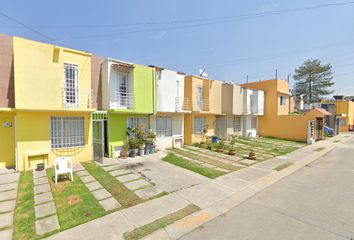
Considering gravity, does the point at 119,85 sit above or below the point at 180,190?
above

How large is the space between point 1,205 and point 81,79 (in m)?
7.23

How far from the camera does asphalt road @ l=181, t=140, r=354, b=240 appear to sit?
489 cm

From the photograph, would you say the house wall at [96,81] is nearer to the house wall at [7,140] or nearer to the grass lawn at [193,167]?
the house wall at [7,140]

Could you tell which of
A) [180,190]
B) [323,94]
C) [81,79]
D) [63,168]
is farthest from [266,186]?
[323,94]

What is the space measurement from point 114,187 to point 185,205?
3165 mm

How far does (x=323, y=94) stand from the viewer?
A: 1934 inches

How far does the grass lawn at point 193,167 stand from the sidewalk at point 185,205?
0.56 meters

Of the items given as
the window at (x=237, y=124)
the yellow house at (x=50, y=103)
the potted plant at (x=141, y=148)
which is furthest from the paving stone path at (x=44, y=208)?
the window at (x=237, y=124)

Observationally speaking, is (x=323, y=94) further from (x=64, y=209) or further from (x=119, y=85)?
(x=64, y=209)

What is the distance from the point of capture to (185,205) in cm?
650

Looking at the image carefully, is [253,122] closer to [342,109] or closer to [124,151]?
[124,151]

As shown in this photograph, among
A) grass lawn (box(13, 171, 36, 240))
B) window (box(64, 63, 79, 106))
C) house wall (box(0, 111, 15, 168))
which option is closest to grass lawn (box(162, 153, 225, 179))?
window (box(64, 63, 79, 106))

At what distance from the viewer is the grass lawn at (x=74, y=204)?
548cm

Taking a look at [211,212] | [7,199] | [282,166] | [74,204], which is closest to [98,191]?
[74,204]
